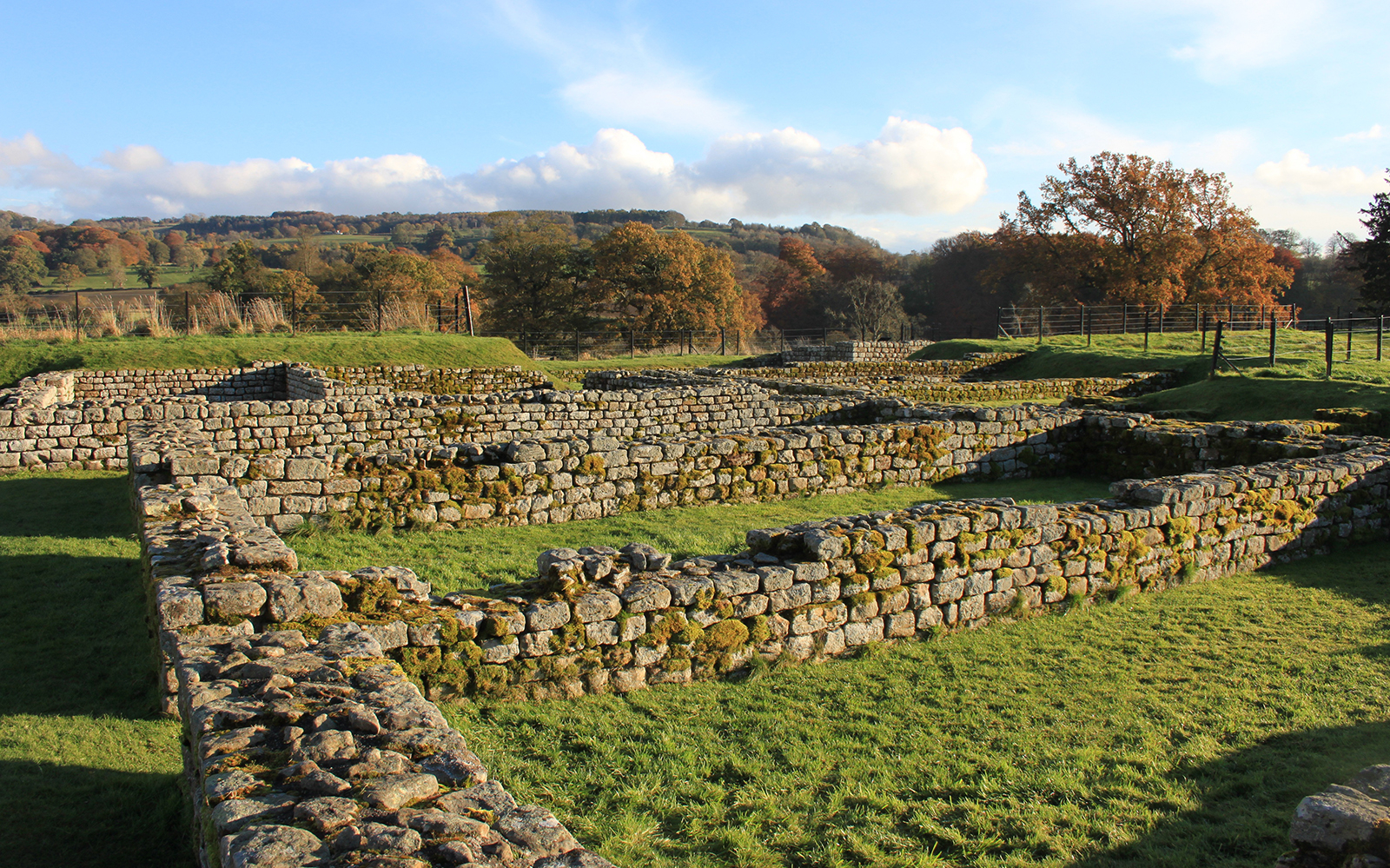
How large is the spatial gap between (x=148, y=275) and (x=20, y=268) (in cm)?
2000

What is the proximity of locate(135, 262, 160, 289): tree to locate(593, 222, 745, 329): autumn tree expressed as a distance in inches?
891

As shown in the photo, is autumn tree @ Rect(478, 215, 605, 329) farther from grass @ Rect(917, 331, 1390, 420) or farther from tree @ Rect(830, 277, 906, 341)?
grass @ Rect(917, 331, 1390, 420)

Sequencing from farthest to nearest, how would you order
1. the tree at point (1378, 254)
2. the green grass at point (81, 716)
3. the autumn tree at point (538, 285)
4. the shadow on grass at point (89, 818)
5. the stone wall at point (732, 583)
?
the autumn tree at point (538, 285), the tree at point (1378, 254), the stone wall at point (732, 583), the green grass at point (81, 716), the shadow on grass at point (89, 818)

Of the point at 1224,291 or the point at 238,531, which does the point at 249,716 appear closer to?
the point at 238,531

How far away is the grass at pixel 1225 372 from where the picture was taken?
15.2m

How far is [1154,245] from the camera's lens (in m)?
41.5

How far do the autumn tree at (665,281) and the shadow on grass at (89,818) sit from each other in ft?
134

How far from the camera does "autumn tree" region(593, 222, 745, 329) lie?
146 ft

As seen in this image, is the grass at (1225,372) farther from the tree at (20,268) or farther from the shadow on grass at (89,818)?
the tree at (20,268)

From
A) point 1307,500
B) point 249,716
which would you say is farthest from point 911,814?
point 1307,500

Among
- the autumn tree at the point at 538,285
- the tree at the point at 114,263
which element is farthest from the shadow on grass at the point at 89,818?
the tree at the point at 114,263

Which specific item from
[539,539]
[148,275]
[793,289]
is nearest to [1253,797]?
[539,539]

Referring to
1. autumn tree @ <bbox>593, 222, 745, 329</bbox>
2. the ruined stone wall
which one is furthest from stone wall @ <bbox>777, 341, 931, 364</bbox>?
the ruined stone wall

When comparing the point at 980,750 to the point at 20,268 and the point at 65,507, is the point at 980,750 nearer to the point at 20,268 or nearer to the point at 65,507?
the point at 65,507
